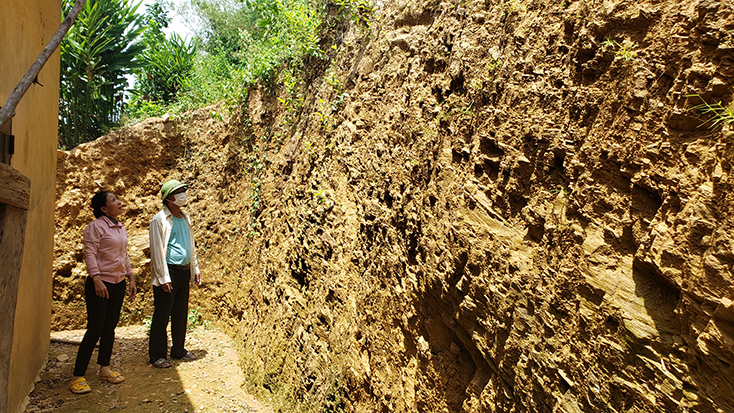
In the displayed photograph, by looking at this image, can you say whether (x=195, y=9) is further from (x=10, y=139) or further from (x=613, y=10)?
(x=613, y=10)

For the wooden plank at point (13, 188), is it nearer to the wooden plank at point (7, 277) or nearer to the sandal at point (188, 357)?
the wooden plank at point (7, 277)

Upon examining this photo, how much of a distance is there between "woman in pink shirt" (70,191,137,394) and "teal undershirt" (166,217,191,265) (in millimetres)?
652

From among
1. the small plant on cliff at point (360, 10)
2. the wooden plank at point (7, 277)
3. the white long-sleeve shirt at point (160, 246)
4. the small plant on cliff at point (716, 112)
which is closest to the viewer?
the small plant on cliff at point (716, 112)

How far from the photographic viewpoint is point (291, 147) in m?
6.03

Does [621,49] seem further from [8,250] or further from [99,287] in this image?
[99,287]

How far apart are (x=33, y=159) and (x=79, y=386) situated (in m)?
2.27

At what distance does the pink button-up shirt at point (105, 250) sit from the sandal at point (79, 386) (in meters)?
1.04

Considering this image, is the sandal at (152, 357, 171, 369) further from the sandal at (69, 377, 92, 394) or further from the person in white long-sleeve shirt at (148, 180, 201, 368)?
the sandal at (69, 377, 92, 394)

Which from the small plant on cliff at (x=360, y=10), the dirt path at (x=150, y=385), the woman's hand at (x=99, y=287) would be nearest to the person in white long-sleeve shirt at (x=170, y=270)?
the dirt path at (x=150, y=385)

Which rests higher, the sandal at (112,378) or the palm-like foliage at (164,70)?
the palm-like foliage at (164,70)

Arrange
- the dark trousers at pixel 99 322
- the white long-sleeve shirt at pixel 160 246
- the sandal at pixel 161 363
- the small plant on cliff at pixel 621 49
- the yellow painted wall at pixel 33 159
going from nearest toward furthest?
the small plant on cliff at pixel 621 49 → the yellow painted wall at pixel 33 159 → the dark trousers at pixel 99 322 → the white long-sleeve shirt at pixel 160 246 → the sandal at pixel 161 363

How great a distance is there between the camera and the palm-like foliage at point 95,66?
28.3 feet

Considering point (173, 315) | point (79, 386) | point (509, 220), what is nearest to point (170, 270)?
point (173, 315)

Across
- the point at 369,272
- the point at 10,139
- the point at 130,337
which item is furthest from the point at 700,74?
the point at 130,337
